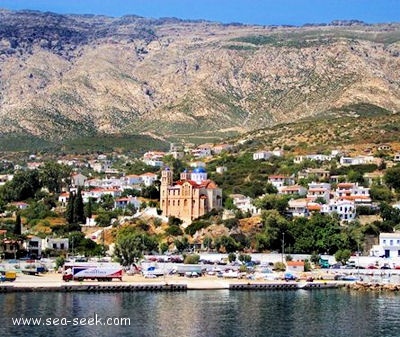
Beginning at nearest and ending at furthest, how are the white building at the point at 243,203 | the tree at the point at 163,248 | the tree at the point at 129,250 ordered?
the tree at the point at 129,250
the tree at the point at 163,248
the white building at the point at 243,203

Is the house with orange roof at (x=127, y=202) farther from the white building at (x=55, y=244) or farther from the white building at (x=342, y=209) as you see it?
the white building at (x=342, y=209)

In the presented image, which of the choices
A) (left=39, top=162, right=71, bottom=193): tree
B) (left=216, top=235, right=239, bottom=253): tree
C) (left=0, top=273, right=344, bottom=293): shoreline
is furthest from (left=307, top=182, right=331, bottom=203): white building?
(left=39, top=162, right=71, bottom=193): tree

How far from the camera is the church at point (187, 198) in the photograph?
322 ft

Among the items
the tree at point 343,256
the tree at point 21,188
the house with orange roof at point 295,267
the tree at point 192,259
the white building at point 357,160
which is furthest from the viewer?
the tree at point 21,188

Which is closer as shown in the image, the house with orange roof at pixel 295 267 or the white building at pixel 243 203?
the house with orange roof at pixel 295 267

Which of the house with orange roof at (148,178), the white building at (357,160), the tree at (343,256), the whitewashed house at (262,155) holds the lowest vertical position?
the tree at (343,256)

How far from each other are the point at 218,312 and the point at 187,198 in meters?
39.6

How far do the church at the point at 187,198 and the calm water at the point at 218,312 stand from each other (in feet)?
89.0

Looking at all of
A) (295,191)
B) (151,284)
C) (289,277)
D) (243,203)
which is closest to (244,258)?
(289,277)

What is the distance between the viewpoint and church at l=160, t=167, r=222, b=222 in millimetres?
98000

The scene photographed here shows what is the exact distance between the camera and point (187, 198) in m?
98.4

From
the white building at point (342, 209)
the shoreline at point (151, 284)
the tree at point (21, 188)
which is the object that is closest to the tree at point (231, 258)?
the shoreline at point (151, 284)

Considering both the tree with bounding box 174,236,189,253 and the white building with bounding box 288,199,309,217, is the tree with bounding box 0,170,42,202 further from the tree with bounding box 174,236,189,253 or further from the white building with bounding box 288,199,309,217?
the white building with bounding box 288,199,309,217

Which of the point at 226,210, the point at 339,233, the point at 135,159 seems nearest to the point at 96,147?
the point at 135,159
